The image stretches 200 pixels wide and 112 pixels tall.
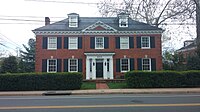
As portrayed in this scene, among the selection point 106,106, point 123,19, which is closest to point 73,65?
point 123,19

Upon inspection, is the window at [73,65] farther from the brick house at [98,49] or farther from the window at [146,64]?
the window at [146,64]

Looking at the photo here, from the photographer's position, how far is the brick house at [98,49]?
3401 centimetres

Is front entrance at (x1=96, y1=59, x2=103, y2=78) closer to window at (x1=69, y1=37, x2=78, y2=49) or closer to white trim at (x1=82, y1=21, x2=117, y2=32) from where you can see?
window at (x1=69, y1=37, x2=78, y2=49)

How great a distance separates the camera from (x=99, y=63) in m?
34.5

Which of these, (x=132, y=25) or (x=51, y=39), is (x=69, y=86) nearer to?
(x=51, y=39)

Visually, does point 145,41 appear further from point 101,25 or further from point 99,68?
point 99,68

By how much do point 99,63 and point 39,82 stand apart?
13176 millimetres

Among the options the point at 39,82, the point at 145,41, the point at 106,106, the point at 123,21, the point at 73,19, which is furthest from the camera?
the point at 123,21

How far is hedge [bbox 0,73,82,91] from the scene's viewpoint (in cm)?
2233

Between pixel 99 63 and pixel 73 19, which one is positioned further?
pixel 73 19

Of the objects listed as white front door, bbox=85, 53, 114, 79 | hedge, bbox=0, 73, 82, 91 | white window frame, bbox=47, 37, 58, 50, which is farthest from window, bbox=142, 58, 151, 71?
hedge, bbox=0, 73, 82, 91

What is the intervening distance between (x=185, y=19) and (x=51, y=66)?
Result: 60.4 feet

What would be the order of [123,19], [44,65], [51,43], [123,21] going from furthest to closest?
[123,19] → [123,21] → [51,43] → [44,65]

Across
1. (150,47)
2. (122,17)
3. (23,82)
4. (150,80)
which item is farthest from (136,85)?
(122,17)
